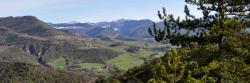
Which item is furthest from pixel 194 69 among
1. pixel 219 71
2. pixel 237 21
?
pixel 237 21

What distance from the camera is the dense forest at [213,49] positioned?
31.4 metres

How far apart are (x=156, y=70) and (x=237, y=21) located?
611cm

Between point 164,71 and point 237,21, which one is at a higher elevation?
point 237,21

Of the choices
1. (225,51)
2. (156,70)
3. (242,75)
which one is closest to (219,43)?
(225,51)

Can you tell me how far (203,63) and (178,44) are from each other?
2613 mm

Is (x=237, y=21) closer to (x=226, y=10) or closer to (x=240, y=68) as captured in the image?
(x=226, y=10)

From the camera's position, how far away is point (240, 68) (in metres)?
31.4

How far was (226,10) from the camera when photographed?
32.3 metres

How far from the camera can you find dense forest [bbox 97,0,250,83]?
31375 mm

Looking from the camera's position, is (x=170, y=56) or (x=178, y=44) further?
(x=178, y=44)

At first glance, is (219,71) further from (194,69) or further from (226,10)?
(226,10)

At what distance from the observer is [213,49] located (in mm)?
31844

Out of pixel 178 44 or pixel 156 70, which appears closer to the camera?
pixel 156 70

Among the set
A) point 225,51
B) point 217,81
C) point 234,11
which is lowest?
point 217,81
